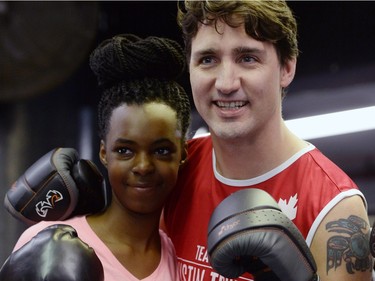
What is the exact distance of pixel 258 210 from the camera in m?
1.28

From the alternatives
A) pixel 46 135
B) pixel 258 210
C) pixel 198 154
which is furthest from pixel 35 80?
pixel 258 210

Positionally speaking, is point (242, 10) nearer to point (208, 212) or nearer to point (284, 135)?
point (284, 135)

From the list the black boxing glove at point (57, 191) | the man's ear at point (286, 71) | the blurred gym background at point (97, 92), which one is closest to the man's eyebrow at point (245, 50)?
the man's ear at point (286, 71)

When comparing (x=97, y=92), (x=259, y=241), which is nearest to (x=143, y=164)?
(x=259, y=241)

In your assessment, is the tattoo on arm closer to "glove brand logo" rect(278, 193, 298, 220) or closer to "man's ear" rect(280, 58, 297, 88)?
"glove brand logo" rect(278, 193, 298, 220)

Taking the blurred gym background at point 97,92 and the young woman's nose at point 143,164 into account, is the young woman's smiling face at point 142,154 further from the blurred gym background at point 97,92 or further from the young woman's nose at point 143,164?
the blurred gym background at point 97,92

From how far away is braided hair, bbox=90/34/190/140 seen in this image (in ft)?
5.32

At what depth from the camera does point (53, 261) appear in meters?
1.25

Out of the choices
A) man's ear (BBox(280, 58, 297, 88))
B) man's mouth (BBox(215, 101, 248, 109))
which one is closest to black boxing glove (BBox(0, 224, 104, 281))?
man's mouth (BBox(215, 101, 248, 109))

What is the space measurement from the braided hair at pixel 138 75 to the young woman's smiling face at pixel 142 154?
0.03 metres

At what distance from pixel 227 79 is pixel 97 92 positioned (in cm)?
249

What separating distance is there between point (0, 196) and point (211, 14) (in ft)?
8.44

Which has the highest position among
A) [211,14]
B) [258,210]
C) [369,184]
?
[369,184]

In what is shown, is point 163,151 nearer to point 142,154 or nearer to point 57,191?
point 142,154
